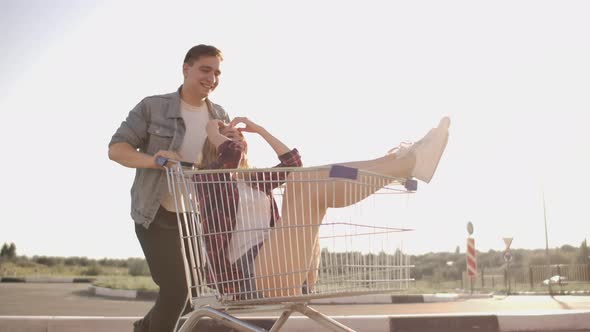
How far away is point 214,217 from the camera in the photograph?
348cm

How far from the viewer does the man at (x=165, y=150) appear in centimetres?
433

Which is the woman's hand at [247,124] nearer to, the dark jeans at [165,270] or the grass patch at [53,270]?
the dark jeans at [165,270]

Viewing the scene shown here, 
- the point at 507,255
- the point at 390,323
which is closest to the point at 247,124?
the point at 390,323

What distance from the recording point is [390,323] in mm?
7043

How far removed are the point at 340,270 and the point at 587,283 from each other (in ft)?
86.0

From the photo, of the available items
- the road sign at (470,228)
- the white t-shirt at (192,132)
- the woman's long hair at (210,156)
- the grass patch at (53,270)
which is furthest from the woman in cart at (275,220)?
the grass patch at (53,270)

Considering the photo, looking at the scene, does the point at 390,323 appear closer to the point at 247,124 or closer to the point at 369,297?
the point at 247,124

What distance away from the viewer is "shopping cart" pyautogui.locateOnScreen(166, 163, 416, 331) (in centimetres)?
340

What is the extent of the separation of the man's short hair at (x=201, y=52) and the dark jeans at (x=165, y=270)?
88cm

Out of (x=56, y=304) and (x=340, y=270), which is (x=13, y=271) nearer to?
(x=56, y=304)

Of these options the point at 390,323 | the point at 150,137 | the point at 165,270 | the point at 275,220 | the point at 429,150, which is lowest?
the point at 390,323

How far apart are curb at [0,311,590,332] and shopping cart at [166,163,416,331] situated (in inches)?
124

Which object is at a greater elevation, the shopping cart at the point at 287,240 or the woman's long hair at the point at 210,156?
the woman's long hair at the point at 210,156

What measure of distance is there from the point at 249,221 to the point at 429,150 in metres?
0.88
